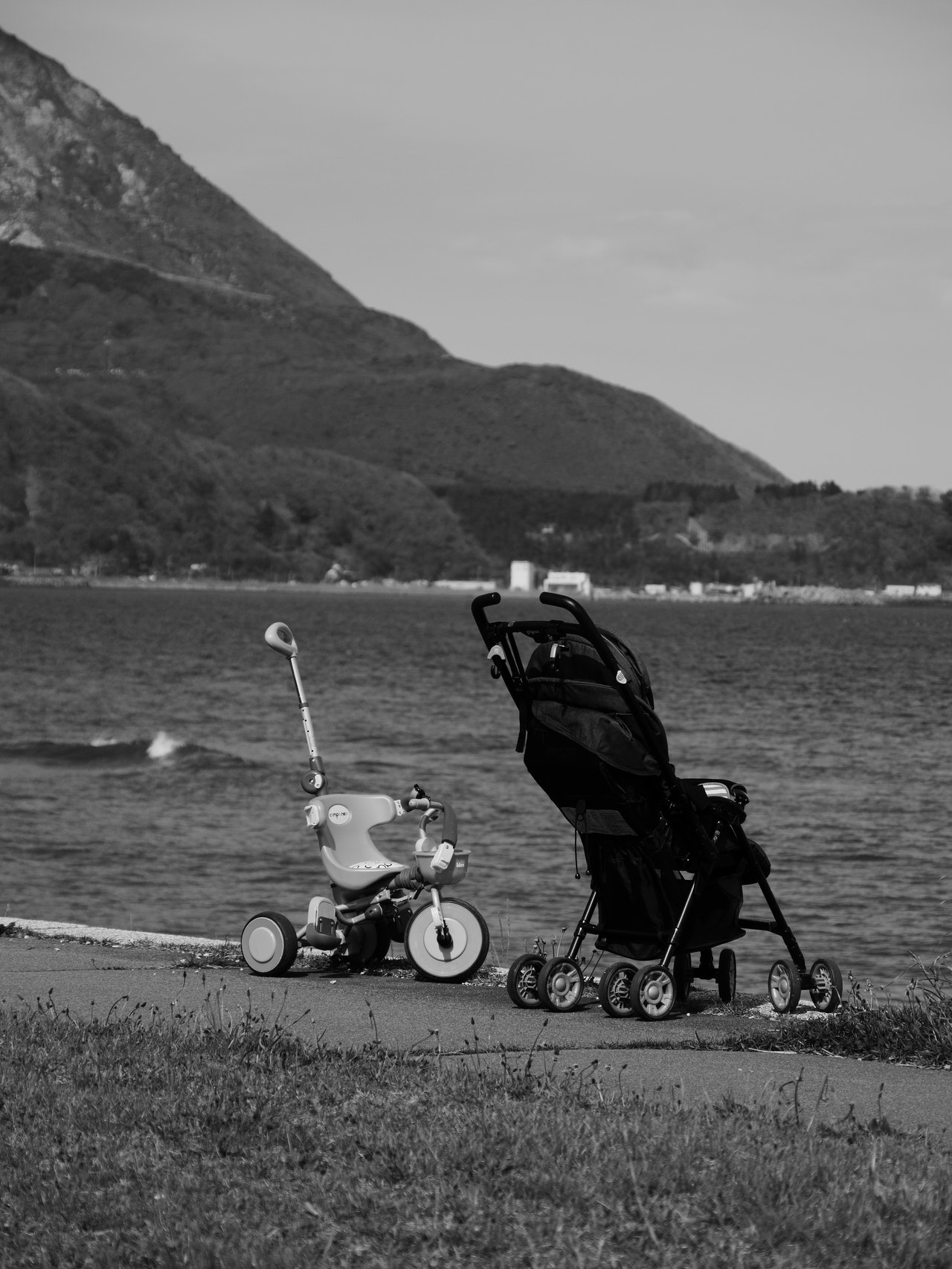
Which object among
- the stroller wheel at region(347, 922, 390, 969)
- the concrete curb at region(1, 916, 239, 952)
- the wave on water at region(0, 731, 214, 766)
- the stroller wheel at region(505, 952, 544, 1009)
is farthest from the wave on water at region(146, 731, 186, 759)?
the stroller wheel at region(505, 952, 544, 1009)

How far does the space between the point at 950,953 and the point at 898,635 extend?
138 metres

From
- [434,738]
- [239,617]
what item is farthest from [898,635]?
[434,738]

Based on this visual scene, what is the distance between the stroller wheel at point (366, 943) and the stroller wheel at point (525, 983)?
1134 millimetres

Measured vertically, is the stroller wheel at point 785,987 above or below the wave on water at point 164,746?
above

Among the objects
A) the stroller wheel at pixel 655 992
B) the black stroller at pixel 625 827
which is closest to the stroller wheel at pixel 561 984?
the black stroller at pixel 625 827

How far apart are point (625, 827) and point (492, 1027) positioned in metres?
1.04

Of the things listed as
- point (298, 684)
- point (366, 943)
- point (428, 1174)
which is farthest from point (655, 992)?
point (428, 1174)

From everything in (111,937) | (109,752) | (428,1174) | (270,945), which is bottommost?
(109,752)

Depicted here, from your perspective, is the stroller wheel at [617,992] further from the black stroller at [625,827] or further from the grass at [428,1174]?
the grass at [428,1174]

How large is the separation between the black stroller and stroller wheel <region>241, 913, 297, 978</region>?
1376mm

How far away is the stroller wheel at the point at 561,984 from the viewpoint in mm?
8117

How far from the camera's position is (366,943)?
30.6ft

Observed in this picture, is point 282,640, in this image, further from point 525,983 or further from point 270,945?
point 525,983

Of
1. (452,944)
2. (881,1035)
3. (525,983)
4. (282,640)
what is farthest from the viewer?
(282,640)
